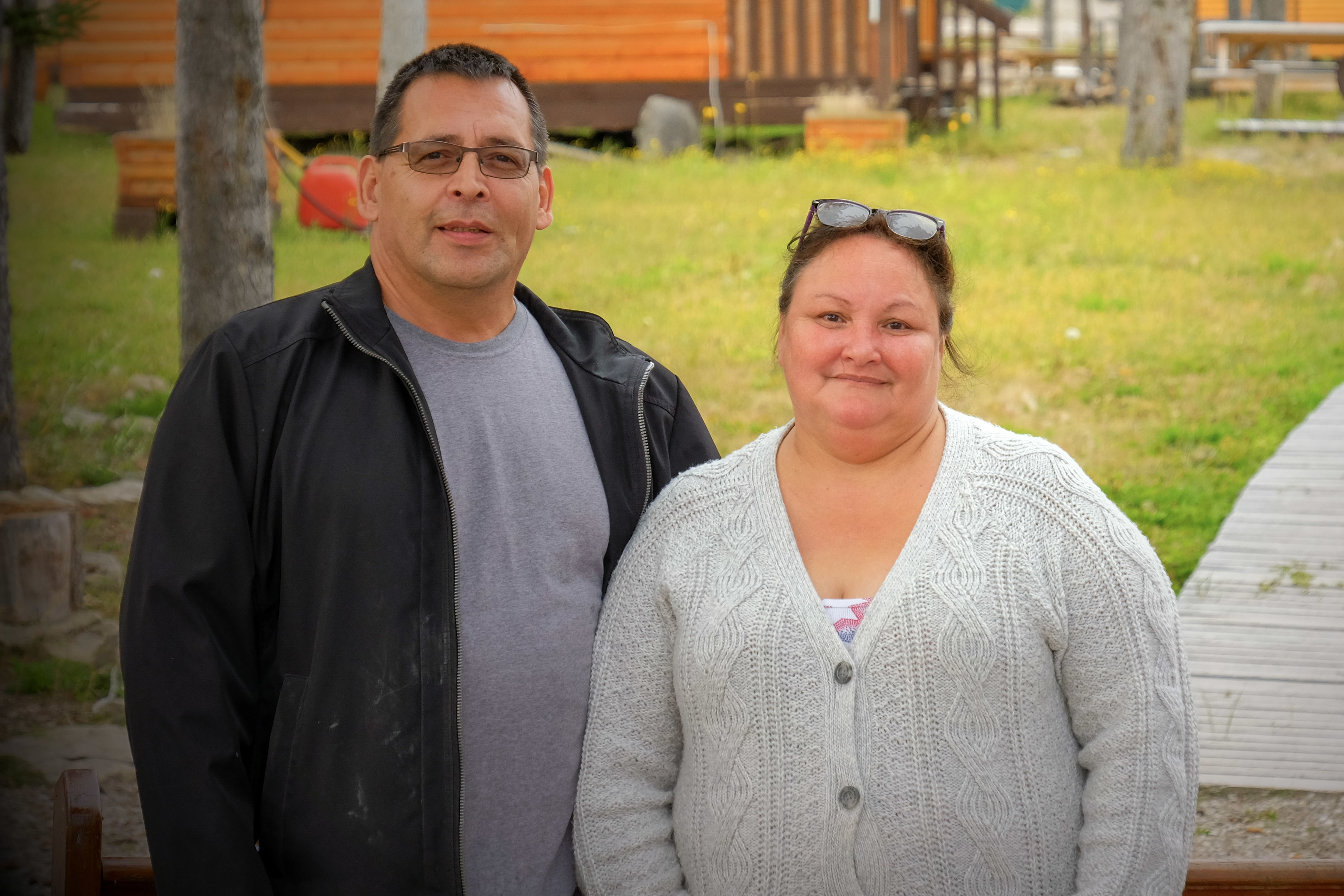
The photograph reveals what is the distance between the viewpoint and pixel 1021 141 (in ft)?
52.6

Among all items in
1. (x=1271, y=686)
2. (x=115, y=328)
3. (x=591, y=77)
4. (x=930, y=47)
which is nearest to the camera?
(x=1271, y=686)

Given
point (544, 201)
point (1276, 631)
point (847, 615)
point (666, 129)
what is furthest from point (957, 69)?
point (847, 615)

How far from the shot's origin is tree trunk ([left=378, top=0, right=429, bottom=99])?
7793mm

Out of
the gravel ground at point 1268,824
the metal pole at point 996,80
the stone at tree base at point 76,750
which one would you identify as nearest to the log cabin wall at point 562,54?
the metal pole at point 996,80

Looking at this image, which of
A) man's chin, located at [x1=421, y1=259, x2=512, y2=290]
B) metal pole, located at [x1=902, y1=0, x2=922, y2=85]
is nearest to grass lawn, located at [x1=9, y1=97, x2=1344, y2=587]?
man's chin, located at [x1=421, y1=259, x2=512, y2=290]

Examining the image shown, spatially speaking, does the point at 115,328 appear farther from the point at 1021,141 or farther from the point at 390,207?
Result: the point at 1021,141

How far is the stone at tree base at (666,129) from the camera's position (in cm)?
1438

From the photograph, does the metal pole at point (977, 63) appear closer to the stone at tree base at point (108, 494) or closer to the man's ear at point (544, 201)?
the stone at tree base at point (108, 494)

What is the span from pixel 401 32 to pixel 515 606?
21.3 feet

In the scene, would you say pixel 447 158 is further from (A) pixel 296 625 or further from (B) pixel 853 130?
(B) pixel 853 130

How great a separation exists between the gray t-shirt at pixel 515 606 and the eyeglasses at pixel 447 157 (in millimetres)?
294

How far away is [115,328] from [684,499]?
7127 mm

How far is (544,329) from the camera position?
2.60 metres

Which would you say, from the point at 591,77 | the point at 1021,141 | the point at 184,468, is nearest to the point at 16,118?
the point at 591,77
